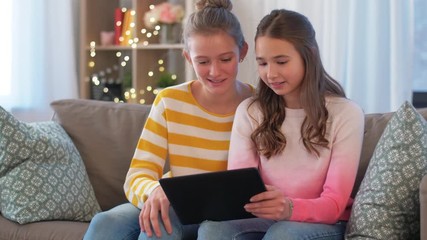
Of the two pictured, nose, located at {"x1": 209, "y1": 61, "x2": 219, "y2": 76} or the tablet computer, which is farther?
nose, located at {"x1": 209, "y1": 61, "x2": 219, "y2": 76}

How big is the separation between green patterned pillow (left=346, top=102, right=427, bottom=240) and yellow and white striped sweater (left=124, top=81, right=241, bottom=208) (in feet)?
1.49

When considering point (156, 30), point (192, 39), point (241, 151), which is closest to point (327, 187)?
point (241, 151)

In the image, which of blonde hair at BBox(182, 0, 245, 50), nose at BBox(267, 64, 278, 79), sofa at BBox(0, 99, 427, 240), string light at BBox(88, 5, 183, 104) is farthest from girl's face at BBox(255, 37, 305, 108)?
string light at BBox(88, 5, 183, 104)

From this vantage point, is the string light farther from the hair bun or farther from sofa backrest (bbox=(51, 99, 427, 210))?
the hair bun

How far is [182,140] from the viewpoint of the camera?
1869mm

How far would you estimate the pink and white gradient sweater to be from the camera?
5.24 feet

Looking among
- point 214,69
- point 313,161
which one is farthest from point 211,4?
point 313,161

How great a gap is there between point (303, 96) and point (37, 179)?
91cm

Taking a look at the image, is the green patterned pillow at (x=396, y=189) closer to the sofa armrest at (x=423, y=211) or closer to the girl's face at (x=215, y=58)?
the sofa armrest at (x=423, y=211)

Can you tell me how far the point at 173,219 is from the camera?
5.45ft

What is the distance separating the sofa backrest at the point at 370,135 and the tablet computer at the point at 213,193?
46 centimetres

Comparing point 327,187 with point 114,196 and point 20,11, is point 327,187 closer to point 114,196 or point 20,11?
point 114,196

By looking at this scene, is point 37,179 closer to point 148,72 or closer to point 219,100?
point 219,100

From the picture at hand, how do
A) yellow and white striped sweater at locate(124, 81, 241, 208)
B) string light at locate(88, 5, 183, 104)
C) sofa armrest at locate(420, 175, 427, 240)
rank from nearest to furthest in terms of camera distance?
sofa armrest at locate(420, 175, 427, 240) < yellow and white striped sweater at locate(124, 81, 241, 208) < string light at locate(88, 5, 183, 104)
